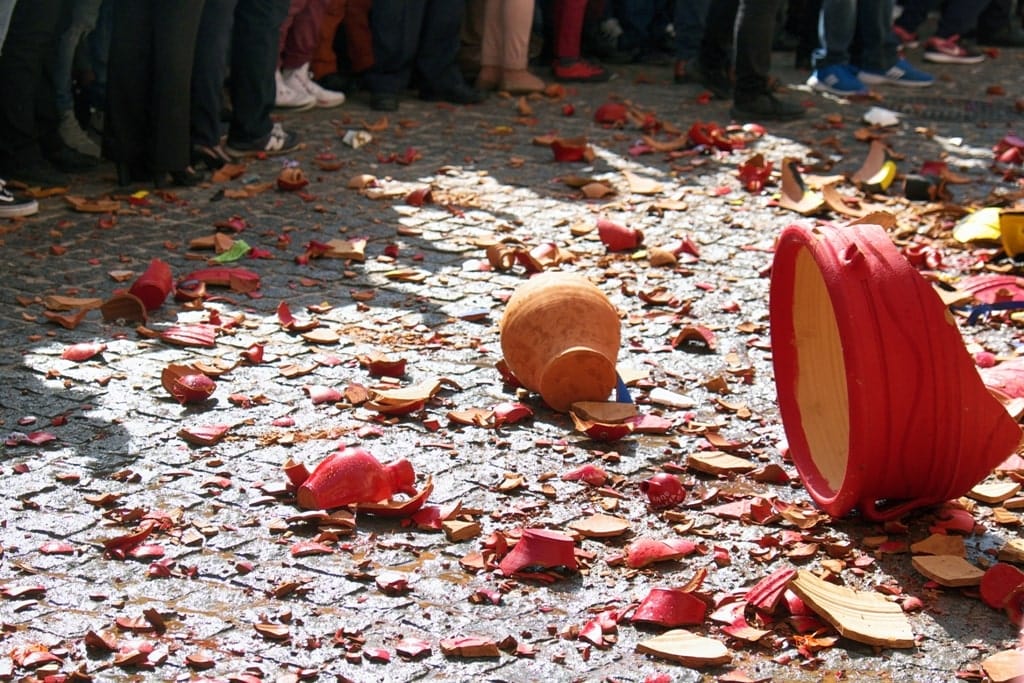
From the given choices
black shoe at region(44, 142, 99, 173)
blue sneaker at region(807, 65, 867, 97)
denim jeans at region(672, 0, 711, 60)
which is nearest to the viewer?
black shoe at region(44, 142, 99, 173)

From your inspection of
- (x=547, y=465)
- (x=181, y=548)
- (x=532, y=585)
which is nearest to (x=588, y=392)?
(x=547, y=465)

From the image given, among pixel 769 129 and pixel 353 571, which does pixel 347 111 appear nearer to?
pixel 769 129

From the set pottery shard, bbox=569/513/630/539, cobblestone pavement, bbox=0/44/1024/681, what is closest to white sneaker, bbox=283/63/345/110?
cobblestone pavement, bbox=0/44/1024/681

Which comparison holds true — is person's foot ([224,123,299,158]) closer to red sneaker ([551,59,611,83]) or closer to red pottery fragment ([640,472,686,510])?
red sneaker ([551,59,611,83])

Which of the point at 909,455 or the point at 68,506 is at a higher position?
the point at 909,455

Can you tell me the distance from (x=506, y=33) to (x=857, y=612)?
6.58 metres

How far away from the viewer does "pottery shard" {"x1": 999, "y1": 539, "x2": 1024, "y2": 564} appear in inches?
141

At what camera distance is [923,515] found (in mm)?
3801

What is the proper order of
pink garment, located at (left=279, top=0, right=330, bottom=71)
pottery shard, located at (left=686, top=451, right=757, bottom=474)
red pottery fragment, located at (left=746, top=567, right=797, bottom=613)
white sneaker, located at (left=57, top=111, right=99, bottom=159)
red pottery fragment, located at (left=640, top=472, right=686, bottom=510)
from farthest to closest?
1. pink garment, located at (left=279, top=0, right=330, bottom=71)
2. white sneaker, located at (left=57, top=111, right=99, bottom=159)
3. pottery shard, located at (left=686, top=451, right=757, bottom=474)
4. red pottery fragment, located at (left=640, top=472, right=686, bottom=510)
5. red pottery fragment, located at (left=746, top=567, right=797, bottom=613)

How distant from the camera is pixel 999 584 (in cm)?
338

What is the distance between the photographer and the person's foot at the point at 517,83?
30.5 ft

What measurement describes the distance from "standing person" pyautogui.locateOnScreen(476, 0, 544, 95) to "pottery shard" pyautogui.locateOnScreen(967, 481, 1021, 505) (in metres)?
5.88

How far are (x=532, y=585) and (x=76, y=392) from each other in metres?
1.84

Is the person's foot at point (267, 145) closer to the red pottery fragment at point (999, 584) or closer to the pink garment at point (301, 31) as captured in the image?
the pink garment at point (301, 31)
